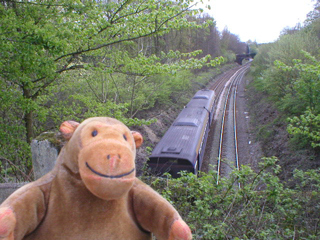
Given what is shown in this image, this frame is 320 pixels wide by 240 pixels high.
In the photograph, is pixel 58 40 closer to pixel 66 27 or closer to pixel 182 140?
pixel 66 27

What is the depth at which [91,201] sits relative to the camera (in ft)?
5.11

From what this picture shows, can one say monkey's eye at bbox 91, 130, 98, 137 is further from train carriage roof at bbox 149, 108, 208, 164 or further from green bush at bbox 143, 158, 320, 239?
train carriage roof at bbox 149, 108, 208, 164

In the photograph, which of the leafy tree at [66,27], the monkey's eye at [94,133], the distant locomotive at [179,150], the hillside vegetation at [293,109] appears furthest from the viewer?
the hillside vegetation at [293,109]

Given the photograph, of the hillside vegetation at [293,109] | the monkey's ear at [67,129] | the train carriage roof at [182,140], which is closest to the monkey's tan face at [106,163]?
the monkey's ear at [67,129]

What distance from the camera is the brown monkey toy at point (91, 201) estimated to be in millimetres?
1386

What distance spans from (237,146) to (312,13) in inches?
744

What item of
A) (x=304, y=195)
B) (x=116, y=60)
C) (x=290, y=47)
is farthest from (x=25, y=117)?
(x=290, y=47)

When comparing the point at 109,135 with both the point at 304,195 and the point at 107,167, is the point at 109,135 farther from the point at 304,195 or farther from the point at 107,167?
the point at 304,195

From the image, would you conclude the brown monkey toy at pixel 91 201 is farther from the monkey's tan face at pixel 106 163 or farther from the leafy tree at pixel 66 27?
the leafy tree at pixel 66 27

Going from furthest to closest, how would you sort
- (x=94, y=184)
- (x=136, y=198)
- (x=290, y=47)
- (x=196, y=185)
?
1. (x=290, y=47)
2. (x=196, y=185)
3. (x=136, y=198)
4. (x=94, y=184)

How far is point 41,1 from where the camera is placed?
5.30m

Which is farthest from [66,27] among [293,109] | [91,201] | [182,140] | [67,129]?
[293,109]

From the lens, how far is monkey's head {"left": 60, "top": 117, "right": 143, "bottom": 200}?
136 cm

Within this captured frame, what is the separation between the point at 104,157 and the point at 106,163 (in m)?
0.04
